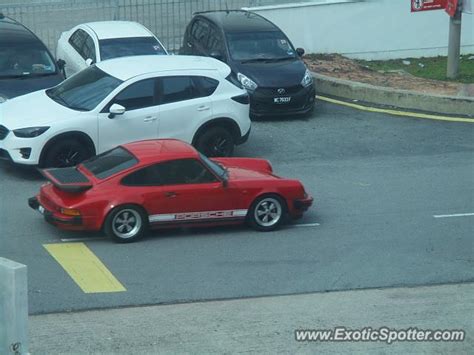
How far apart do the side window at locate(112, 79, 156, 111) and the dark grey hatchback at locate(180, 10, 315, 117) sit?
3234 mm

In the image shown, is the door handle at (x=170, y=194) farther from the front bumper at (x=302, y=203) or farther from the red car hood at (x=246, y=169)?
the front bumper at (x=302, y=203)

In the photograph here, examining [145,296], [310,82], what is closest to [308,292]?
[145,296]

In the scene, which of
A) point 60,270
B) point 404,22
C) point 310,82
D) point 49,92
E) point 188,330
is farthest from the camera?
point 404,22

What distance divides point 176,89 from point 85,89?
145 centimetres

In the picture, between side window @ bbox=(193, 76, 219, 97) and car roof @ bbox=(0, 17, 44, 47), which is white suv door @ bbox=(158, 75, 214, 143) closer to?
side window @ bbox=(193, 76, 219, 97)

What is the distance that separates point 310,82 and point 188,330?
33.2 ft

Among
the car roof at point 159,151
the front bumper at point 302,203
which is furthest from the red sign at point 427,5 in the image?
the car roof at point 159,151

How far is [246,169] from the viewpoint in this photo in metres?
13.6

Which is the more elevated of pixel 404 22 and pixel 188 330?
pixel 404 22

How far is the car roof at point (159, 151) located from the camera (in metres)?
12.8

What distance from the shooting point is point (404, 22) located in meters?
23.0

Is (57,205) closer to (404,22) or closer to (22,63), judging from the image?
(22,63)

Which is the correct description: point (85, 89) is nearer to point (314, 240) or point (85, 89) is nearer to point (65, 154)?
point (65, 154)

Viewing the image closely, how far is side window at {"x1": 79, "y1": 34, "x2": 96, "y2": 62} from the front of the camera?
19.1m
